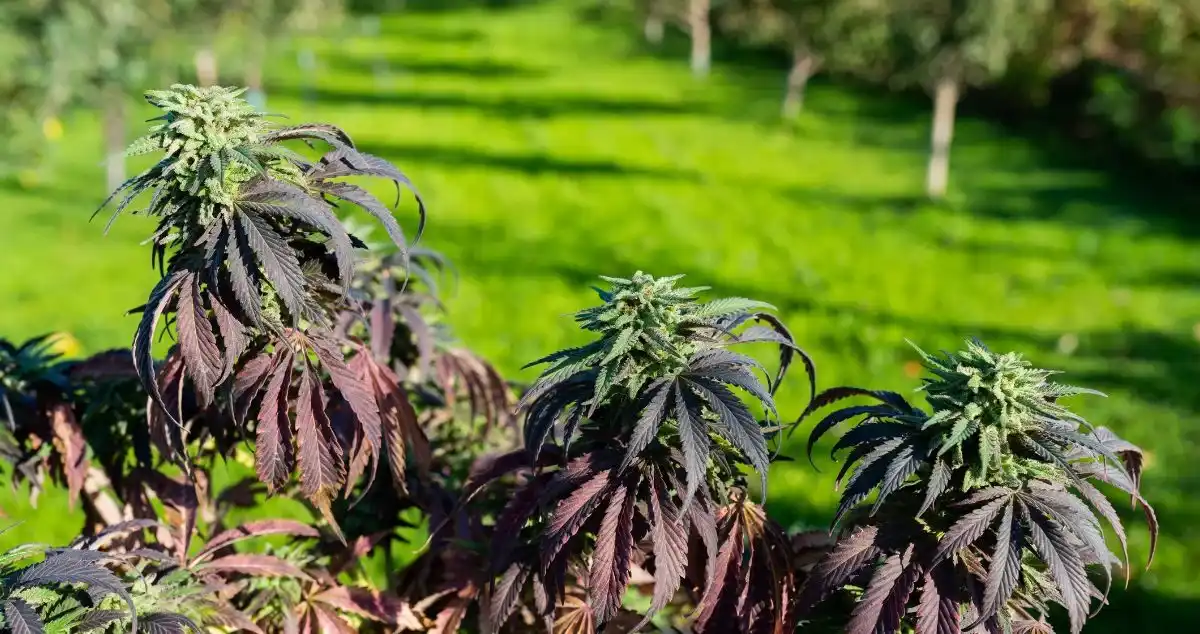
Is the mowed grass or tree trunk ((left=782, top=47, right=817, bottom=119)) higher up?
tree trunk ((left=782, top=47, right=817, bottom=119))

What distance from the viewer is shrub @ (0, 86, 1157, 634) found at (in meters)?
1.74

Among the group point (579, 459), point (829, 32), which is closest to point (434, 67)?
point (829, 32)

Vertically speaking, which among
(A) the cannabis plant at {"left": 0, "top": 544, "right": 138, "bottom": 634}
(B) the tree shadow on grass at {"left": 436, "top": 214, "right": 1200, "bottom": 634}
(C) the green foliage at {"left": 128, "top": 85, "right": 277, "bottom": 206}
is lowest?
(B) the tree shadow on grass at {"left": 436, "top": 214, "right": 1200, "bottom": 634}

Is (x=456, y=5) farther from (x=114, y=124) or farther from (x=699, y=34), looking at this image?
(x=114, y=124)

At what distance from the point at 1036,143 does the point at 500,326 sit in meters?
11.7

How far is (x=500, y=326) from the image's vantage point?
28.4 ft

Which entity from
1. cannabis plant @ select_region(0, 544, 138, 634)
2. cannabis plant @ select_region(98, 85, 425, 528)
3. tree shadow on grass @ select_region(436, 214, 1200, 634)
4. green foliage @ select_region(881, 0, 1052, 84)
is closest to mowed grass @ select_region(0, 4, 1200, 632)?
tree shadow on grass @ select_region(436, 214, 1200, 634)

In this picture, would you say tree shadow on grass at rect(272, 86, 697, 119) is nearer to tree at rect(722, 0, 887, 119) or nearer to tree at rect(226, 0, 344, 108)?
tree at rect(226, 0, 344, 108)

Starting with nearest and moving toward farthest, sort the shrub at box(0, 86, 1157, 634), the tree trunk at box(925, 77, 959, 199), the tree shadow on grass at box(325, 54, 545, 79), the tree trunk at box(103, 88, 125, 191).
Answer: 1. the shrub at box(0, 86, 1157, 634)
2. the tree trunk at box(103, 88, 125, 191)
3. the tree trunk at box(925, 77, 959, 199)
4. the tree shadow on grass at box(325, 54, 545, 79)

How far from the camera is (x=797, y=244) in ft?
36.8

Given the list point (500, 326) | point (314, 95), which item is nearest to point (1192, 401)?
point (500, 326)

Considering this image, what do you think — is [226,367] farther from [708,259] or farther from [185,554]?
[708,259]

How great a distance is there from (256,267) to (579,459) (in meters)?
0.76

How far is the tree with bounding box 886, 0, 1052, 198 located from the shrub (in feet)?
36.4
